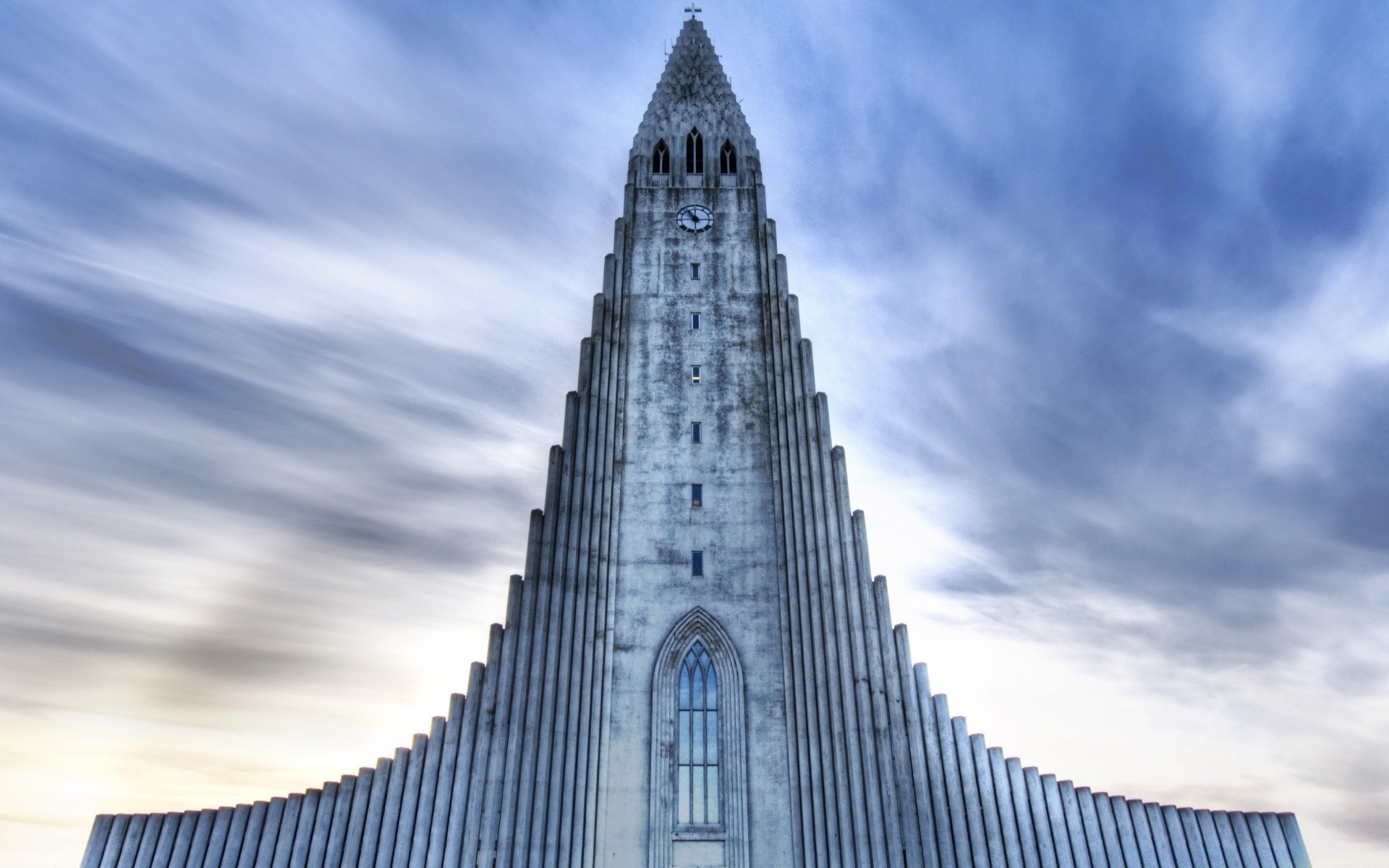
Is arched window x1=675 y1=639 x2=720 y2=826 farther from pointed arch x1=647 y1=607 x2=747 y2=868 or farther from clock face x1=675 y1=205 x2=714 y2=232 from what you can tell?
clock face x1=675 y1=205 x2=714 y2=232

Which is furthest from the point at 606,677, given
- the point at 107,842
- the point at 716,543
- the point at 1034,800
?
the point at 107,842

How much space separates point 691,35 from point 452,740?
35.1m

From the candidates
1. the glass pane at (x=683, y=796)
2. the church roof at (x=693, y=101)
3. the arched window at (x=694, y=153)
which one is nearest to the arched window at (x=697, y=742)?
the glass pane at (x=683, y=796)

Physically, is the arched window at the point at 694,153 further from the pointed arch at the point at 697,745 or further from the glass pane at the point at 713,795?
the glass pane at the point at 713,795

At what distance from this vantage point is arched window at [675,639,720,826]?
27.9 meters

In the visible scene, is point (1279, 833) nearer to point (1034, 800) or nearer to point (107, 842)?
point (1034, 800)

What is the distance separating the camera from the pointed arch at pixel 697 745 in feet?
90.0

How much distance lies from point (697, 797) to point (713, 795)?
46cm

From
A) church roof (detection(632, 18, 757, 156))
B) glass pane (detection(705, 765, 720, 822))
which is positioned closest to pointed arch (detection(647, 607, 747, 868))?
glass pane (detection(705, 765, 720, 822))

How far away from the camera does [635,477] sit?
32.8m

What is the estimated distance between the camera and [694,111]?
4203 cm

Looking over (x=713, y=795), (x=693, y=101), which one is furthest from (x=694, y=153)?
(x=713, y=795)

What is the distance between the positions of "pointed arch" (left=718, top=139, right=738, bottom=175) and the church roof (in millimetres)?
420

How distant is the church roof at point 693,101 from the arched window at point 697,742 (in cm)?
2286
